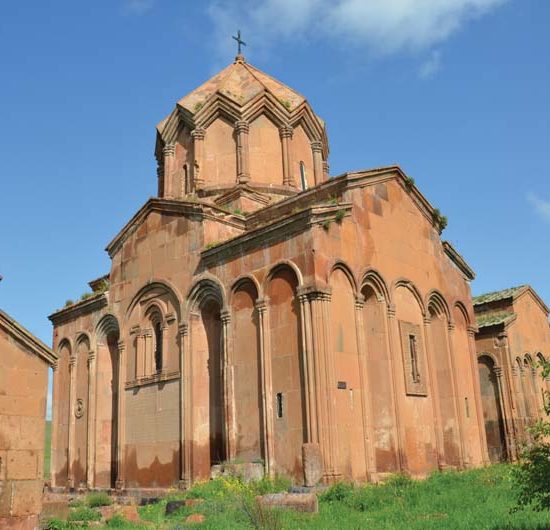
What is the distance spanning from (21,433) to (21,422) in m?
0.17

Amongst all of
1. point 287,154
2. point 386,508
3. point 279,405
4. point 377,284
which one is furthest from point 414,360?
point 287,154

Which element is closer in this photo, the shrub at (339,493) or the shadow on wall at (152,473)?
the shrub at (339,493)

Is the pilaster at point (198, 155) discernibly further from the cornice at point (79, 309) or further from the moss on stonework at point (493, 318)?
the moss on stonework at point (493, 318)

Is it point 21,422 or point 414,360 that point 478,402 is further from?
point 21,422

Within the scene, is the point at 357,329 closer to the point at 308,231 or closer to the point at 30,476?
the point at 308,231

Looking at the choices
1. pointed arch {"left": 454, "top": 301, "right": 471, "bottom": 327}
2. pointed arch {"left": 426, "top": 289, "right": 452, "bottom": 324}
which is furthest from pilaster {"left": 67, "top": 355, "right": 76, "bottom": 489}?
pointed arch {"left": 454, "top": 301, "right": 471, "bottom": 327}

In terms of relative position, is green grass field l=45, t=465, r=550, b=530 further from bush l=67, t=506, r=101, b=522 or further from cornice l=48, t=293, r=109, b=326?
cornice l=48, t=293, r=109, b=326

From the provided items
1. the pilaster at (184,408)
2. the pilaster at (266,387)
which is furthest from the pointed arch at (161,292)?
the pilaster at (266,387)

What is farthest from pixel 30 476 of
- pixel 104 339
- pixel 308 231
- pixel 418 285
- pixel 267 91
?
pixel 267 91

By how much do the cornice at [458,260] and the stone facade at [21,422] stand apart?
37.3 feet

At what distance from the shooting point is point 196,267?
15.9m

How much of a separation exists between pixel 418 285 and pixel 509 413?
656 centimetres

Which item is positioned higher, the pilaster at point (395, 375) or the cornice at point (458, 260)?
the cornice at point (458, 260)

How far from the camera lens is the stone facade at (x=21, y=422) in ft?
32.2
